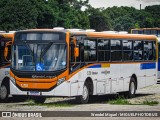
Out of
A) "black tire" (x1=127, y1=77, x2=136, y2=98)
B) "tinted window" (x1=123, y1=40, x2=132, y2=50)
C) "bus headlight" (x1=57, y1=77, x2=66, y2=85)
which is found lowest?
"black tire" (x1=127, y1=77, x2=136, y2=98)

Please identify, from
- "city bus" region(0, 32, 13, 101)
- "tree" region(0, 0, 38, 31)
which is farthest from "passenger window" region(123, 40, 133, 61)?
"tree" region(0, 0, 38, 31)

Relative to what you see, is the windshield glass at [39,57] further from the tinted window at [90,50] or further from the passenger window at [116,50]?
the passenger window at [116,50]

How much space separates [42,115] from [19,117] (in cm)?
97

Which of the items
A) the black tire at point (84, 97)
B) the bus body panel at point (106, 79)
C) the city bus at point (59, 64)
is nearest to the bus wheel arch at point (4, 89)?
the city bus at point (59, 64)

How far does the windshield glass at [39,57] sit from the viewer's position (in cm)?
2366

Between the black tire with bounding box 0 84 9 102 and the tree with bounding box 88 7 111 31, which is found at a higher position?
the tree with bounding box 88 7 111 31

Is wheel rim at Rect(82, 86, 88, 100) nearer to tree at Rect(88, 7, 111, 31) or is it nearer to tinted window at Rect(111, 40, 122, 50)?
tinted window at Rect(111, 40, 122, 50)

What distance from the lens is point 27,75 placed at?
78.6 ft

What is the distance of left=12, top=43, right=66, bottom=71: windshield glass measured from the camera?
23.7 m

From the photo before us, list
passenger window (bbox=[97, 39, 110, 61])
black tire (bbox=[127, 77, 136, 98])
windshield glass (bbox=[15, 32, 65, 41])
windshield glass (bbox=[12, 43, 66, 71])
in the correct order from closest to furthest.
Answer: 1. windshield glass (bbox=[12, 43, 66, 71])
2. windshield glass (bbox=[15, 32, 65, 41])
3. passenger window (bbox=[97, 39, 110, 61])
4. black tire (bbox=[127, 77, 136, 98])

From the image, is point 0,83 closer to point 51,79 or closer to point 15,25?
point 51,79

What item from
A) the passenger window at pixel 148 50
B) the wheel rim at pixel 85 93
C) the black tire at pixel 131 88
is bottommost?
the black tire at pixel 131 88

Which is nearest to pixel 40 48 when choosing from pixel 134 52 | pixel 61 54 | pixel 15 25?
pixel 61 54

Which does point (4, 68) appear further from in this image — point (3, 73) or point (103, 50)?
point (103, 50)
